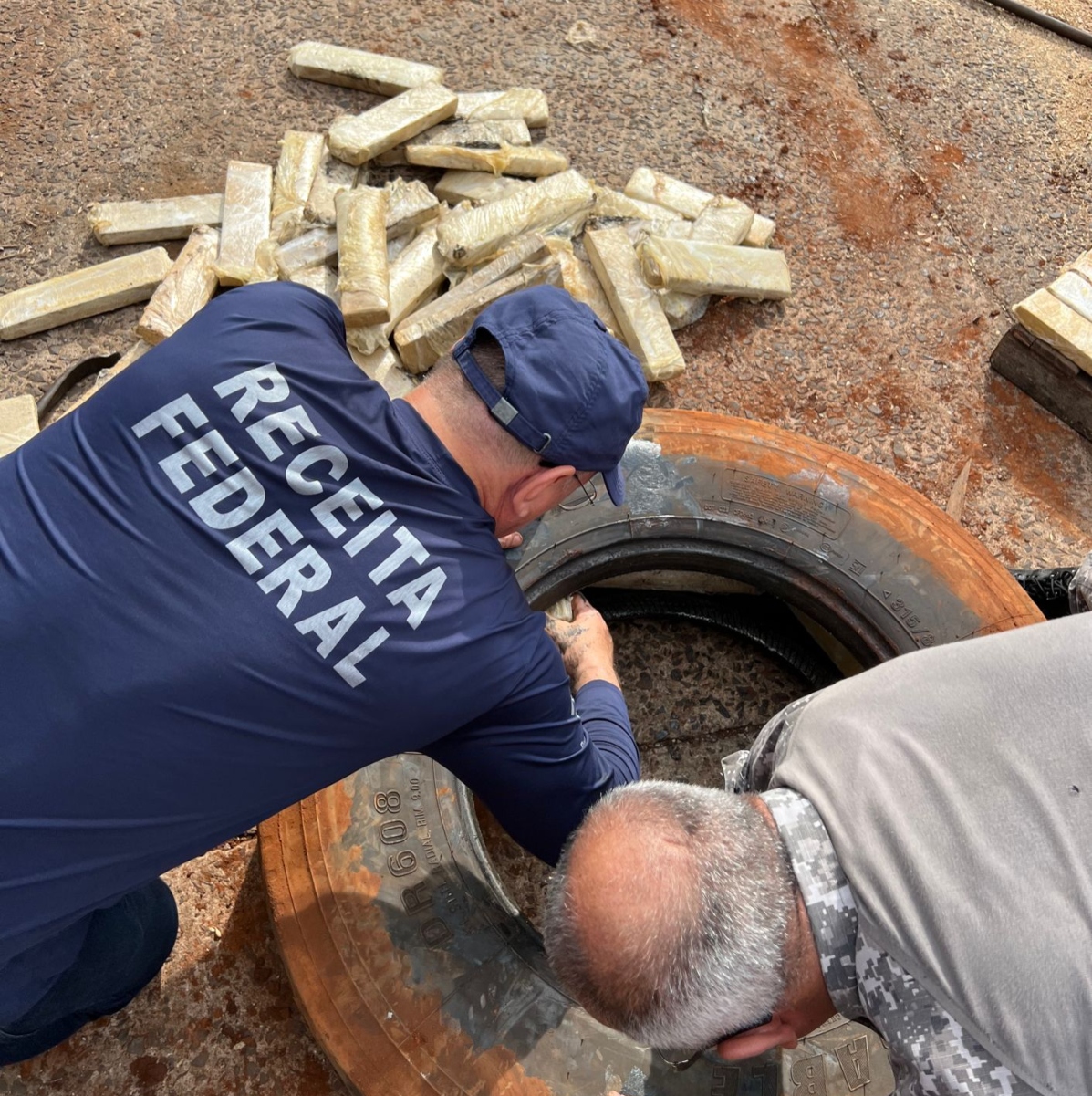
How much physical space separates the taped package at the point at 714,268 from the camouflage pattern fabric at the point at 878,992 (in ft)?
8.75

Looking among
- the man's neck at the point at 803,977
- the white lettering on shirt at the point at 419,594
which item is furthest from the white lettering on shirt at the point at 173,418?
the man's neck at the point at 803,977

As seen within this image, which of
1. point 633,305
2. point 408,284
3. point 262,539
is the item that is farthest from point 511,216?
point 262,539

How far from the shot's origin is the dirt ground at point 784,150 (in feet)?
12.2

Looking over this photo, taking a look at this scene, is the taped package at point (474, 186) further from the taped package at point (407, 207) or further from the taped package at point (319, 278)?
the taped package at point (319, 278)

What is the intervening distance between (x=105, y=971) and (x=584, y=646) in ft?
5.06

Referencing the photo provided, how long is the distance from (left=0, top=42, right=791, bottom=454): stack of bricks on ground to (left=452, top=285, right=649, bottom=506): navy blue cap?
150 cm

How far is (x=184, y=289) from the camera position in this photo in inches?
144

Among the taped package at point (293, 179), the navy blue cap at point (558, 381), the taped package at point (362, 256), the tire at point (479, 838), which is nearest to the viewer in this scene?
the navy blue cap at point (558, 381)

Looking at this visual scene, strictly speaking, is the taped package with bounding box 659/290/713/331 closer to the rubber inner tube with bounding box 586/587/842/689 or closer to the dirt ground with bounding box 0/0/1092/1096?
the dirt ground with bounding box 0/0/1092/1096

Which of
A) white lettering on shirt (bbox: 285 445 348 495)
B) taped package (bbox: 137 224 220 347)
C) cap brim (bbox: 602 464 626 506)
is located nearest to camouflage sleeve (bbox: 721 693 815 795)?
cap brim (bbox: 602 464 626 506)

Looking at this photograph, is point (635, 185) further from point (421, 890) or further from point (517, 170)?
point (421, 890)

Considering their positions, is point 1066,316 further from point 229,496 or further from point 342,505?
point 229,496

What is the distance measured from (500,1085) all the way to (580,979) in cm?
84

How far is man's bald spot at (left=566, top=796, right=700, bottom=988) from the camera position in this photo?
145 centimetres
